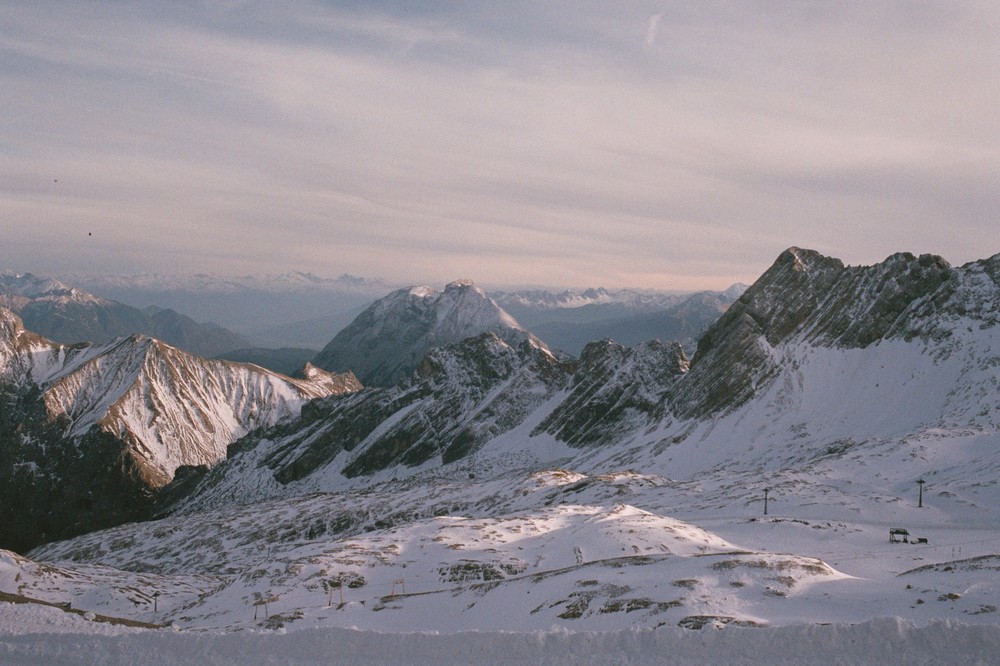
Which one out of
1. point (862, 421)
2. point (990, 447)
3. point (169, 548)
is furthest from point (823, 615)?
point (169, 548)

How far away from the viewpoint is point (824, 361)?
138 m

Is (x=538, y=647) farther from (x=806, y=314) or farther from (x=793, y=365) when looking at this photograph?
(x=806, y=314)

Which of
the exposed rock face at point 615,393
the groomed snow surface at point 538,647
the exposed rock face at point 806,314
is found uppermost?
the exposed rock face at point 806,314

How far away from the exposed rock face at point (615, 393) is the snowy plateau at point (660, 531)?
0.79 m

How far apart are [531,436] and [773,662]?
532 feet

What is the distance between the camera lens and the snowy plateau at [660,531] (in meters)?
20.0

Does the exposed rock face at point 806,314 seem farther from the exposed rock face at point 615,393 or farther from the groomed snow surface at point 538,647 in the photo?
the groomed snow surface at point 538,647

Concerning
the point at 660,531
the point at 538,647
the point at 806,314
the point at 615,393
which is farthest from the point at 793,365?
the point at 538,647

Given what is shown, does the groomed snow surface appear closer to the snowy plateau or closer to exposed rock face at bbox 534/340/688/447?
the snowy plateau

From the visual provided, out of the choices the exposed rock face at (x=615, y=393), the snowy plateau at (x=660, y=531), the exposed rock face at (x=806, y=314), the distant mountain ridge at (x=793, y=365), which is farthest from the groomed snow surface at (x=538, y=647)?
the exposed rock face at (x=615, y=393)

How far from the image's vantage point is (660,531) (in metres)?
56.5

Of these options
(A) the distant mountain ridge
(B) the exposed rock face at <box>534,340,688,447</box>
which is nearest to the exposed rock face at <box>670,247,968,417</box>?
(A) the distant mountain ridge

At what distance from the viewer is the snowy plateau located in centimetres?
2000

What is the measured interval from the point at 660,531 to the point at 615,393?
4611 inches
